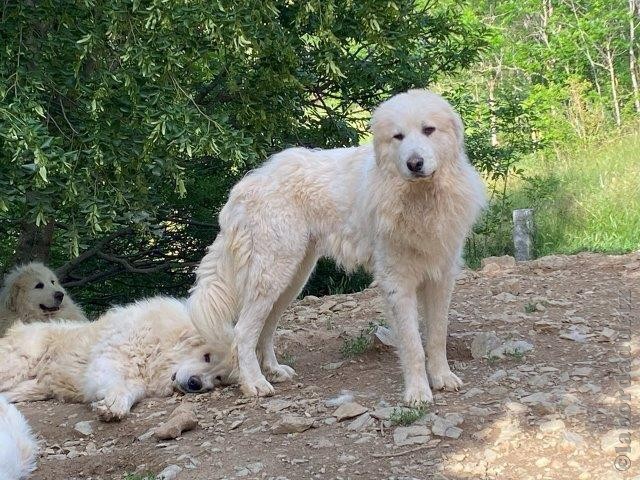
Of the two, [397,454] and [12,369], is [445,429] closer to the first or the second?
[397,454]

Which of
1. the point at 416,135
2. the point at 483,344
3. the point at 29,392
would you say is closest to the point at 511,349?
the point at 483,344

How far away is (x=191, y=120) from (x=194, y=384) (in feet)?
6.47

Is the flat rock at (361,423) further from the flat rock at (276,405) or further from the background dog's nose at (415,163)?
the background dog's nose at (415,163)

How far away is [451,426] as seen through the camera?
155 inches

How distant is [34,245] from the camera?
8555 millimetres

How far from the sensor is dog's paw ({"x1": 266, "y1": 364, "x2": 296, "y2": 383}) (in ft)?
17.7

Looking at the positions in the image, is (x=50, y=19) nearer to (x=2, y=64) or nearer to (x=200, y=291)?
(x=2, y=64)

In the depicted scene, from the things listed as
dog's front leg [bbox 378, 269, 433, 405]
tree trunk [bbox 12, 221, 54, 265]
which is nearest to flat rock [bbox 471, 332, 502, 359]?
dog's front leg [bbox 378, 269, 433, 405]

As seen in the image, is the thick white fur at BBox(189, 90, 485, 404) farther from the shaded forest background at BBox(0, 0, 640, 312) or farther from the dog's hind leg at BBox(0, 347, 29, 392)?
the dog's hind leg at BBox(0, 347, 29, 392)

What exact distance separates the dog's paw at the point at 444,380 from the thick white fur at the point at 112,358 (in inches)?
61.8

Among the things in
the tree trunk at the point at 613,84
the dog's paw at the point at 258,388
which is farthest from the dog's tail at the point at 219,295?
the tree trunk at the point at 613,84

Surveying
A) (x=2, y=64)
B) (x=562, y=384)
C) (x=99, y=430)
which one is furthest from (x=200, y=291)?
(x=562, y=384)

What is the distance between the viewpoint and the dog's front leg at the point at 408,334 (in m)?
4.41

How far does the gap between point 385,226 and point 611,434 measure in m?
1.65
